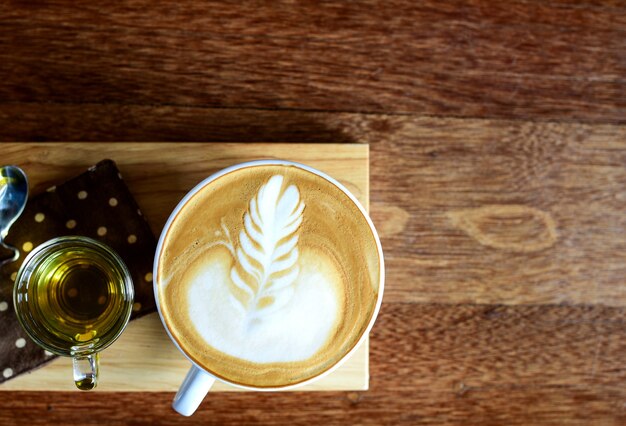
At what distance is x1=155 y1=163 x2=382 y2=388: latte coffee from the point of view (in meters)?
0.69

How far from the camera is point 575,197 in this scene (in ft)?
2.87

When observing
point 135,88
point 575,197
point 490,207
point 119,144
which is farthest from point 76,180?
point 575,197

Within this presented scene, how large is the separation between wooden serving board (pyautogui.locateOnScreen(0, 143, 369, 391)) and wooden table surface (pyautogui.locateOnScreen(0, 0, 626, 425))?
0.07 m

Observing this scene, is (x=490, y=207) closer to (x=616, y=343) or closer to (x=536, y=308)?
(x=536, y=308)

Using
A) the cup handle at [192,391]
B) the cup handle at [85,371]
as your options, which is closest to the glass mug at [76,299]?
the cup handle at [85,371]

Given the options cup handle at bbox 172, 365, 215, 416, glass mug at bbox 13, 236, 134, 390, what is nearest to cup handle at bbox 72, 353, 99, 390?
glass mug at bbox 13, 236, 134, 390

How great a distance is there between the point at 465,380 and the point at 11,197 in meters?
0.67

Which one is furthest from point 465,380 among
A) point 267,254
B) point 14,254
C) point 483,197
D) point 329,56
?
point 14,254

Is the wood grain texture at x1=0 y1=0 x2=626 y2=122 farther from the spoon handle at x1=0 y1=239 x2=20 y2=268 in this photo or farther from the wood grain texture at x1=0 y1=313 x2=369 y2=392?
the wood grain texture at x1=0 y1=313 x2=369 y2=392

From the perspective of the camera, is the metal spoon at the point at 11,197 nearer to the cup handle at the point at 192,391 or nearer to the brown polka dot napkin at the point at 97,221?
the brown polka dot napkin at the point at 97,221

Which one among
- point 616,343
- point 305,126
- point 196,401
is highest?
point 305,126

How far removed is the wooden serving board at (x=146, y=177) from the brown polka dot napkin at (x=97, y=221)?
27 millimetres

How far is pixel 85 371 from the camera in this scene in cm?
69

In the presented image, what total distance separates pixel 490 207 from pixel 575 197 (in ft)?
0.43
